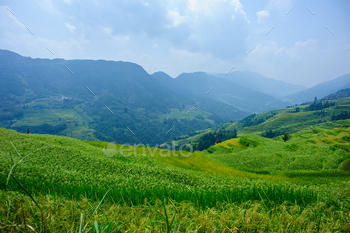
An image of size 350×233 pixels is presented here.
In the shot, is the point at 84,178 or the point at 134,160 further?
the point at 134,160

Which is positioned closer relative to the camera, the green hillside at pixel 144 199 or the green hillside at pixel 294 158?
the green hillside at pixel 144 199

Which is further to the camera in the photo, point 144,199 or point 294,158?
point 294,158

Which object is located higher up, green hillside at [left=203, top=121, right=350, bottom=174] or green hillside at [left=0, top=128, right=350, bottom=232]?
green hillside at [left=0, top=128, right=350, bottom=232]

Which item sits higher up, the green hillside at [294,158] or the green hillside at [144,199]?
the green hillside at [144,199]

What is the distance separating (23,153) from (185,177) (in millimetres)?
5920

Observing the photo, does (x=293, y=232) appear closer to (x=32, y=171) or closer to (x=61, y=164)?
(x=32, y=171)

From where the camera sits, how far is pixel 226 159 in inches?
635

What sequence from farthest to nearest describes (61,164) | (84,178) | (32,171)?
(61,164) → (84,178) → (32,171)

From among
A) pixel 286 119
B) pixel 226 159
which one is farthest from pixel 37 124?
pixel 286 119

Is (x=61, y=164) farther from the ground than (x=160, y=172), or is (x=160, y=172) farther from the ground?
(x=61, y=164)

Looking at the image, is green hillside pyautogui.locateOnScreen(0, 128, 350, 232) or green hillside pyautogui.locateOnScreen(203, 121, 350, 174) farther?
green hillside pyautogui.locateOnScreen(203, 121, 350, 174)

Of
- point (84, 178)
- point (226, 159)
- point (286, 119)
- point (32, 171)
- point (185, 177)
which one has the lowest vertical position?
point (286, 119)

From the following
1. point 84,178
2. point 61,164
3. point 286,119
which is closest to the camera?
point 84,178

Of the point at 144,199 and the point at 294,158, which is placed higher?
the point at 144,199
